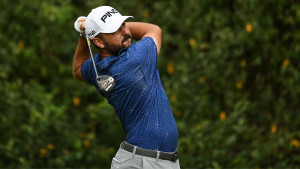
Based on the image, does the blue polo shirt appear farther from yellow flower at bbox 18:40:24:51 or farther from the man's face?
yellow flower at bbox 18:40:24:51

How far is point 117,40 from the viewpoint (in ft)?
10.8

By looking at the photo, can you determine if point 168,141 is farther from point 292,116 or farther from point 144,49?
point 292,116

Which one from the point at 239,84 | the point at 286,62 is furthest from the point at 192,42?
the point at 286,62

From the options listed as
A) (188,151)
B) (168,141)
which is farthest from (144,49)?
(188,151)

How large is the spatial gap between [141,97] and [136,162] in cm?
41

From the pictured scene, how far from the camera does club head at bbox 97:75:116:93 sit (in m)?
3.23

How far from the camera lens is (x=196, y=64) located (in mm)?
6105

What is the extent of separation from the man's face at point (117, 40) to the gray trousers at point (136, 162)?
0.67 m

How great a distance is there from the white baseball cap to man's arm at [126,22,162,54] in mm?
278

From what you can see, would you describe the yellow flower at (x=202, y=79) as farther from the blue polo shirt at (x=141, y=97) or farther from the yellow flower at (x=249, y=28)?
the blue polo shirt at (x=141, y=97)

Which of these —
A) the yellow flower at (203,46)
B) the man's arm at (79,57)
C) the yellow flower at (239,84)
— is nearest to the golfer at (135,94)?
the man's arm at (79,57)

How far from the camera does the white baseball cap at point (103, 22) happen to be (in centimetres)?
322

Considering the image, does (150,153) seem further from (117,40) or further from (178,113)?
(178,113)

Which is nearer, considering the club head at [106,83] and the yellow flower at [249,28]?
the club head at [106,83]
